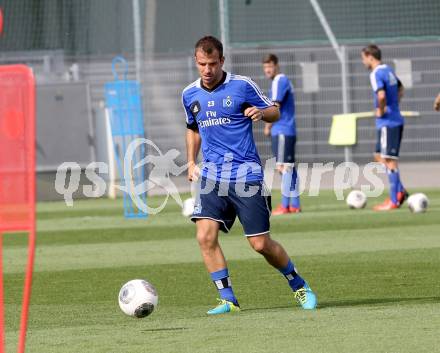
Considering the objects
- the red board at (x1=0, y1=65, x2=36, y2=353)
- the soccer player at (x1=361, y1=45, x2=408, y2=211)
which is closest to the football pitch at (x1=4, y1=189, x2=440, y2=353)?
the soccer player at (x1=361, y1=45, x2=408, y2=211)

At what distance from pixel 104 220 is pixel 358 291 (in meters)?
9.73

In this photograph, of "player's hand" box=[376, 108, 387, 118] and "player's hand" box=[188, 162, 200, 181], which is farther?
"player's hand" box=[376, 108, 387, 118]

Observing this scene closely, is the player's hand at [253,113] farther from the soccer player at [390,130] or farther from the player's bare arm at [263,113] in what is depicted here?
the soccer player at [390,130]

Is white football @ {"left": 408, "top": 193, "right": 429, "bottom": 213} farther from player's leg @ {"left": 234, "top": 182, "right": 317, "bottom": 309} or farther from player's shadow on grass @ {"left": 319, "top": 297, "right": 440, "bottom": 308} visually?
player's leg @ {"left": 234, "top": 182, "right": 317, "bottom": 309}

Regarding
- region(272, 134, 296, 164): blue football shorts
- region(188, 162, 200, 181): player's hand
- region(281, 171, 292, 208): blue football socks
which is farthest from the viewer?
region(272, 134, 296, 164): blue football shorts

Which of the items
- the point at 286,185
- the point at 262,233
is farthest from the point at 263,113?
the point at 286,185

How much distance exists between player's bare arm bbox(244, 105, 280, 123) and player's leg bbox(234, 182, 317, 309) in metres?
0.51

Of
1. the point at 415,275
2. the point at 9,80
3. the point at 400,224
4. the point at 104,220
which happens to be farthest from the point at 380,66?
the point at 9,80

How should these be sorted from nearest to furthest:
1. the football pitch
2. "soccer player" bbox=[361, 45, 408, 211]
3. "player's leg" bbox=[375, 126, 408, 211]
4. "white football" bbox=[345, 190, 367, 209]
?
the football pitch < "soccer player" bbox=[361, 45, 408, 211] < "player's leg" bbox=[375, 126, 408, 211] < "white football" bbox=[345, 190, 367, 209]

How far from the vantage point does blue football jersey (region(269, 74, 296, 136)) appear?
738 inches

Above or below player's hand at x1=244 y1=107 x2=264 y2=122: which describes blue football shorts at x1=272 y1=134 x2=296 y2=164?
below

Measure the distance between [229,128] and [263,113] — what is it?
285 mm

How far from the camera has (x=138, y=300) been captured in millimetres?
8727

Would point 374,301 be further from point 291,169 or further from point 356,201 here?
point 356,201
